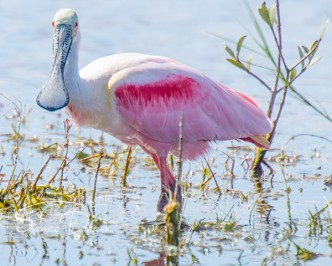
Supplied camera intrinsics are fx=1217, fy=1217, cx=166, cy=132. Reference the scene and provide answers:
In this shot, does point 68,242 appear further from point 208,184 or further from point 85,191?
point 208,184

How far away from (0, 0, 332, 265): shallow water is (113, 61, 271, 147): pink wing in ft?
1.27

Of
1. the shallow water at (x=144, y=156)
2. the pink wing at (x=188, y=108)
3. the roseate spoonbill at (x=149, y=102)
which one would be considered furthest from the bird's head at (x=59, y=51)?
the pink wing at (x=188, y=108)

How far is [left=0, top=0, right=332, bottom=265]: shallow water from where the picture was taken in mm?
7098

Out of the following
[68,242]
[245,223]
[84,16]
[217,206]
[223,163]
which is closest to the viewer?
[68,242]

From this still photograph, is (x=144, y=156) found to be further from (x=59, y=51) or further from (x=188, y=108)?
(x=59, y=51)

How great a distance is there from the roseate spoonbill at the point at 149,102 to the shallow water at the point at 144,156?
0.34m

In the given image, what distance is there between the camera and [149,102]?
8.73 metres

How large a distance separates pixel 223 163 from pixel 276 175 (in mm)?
448

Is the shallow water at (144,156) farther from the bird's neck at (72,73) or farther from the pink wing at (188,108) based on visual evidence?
the bird's neck at (72,73)

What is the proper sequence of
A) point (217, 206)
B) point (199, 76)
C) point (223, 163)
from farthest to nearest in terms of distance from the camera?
point (223, 163), point (199, 76), point (217, 206)

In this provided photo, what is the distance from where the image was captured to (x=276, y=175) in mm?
9461

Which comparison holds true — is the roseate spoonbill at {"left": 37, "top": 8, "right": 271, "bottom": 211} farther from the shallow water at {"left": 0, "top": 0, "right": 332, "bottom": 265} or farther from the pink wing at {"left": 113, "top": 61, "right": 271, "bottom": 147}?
the shallow water at {"left": 0, "top": 0, "right": 332, "bottom": 265}

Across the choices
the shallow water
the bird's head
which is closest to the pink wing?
the shallow water

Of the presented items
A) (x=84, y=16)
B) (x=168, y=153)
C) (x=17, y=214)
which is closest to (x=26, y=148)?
(x=168, y=153)
